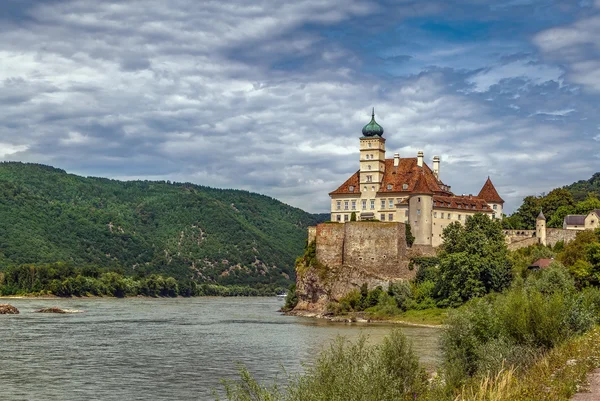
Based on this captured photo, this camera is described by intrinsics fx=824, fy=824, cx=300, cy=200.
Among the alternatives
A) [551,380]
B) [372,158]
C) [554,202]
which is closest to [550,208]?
[554,202]

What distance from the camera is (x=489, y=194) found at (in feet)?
294

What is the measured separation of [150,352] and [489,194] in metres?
50.6

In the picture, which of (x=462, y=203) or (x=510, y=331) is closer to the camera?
(x=510, y=331)

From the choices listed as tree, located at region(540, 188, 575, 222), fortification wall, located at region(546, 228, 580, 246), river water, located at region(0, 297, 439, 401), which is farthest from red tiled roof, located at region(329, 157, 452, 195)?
river water, located at region(0, 297, 439, 401)

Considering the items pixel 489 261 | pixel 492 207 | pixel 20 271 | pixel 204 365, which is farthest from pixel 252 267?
pixel 204 365

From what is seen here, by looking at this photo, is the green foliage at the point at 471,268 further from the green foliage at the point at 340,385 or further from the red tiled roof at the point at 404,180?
the green foliage at the point at 340,385

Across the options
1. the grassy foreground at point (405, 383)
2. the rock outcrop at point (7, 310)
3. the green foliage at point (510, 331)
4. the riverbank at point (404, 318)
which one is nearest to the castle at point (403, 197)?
the riverbank at point (404, 318)

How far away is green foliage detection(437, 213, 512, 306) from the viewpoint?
70312mm

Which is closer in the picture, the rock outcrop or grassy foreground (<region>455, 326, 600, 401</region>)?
grassy foreground (<region>455, 326, 600, 401</region>)

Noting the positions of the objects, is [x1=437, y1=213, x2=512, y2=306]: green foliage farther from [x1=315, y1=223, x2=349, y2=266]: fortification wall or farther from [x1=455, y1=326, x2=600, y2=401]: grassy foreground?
[x1=455, y1=326, x2=600, y2=401]: grassy foreground

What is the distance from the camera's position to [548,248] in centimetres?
7981

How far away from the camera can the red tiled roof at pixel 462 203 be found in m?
83.1

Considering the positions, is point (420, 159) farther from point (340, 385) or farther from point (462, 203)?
point (340, 385)

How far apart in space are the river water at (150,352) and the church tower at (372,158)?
53.4ft
